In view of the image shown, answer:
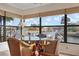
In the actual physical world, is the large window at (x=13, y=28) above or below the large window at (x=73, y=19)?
below

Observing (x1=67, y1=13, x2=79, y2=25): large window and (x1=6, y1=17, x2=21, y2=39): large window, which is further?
(x1=6, y1=17, x2=21, y2=39): large window

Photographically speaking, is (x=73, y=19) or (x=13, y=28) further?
(x=13, y=28)

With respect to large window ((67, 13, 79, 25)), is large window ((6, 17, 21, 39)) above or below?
below

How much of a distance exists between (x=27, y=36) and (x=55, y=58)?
9.08ft

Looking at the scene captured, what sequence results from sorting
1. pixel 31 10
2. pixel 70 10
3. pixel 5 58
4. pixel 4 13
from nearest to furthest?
pixel 5 58 < pixel 70 10 < pixel 31 10 < pixel 4 13

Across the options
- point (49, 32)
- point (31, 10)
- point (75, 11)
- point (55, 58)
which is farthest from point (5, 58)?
point (31, 10)

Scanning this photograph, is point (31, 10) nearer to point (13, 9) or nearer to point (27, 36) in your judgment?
point (13, 9)

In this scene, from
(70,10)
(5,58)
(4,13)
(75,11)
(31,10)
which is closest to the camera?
(5,58)

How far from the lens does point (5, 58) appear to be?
2.10 feet

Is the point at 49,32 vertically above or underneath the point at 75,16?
underneath

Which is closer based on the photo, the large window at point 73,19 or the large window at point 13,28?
the large window at point 73,19

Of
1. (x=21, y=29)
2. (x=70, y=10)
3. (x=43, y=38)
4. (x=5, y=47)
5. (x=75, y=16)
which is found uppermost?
(x=70, y=10)

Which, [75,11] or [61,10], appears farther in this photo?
[61,10]

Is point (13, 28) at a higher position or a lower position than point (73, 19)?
lower
